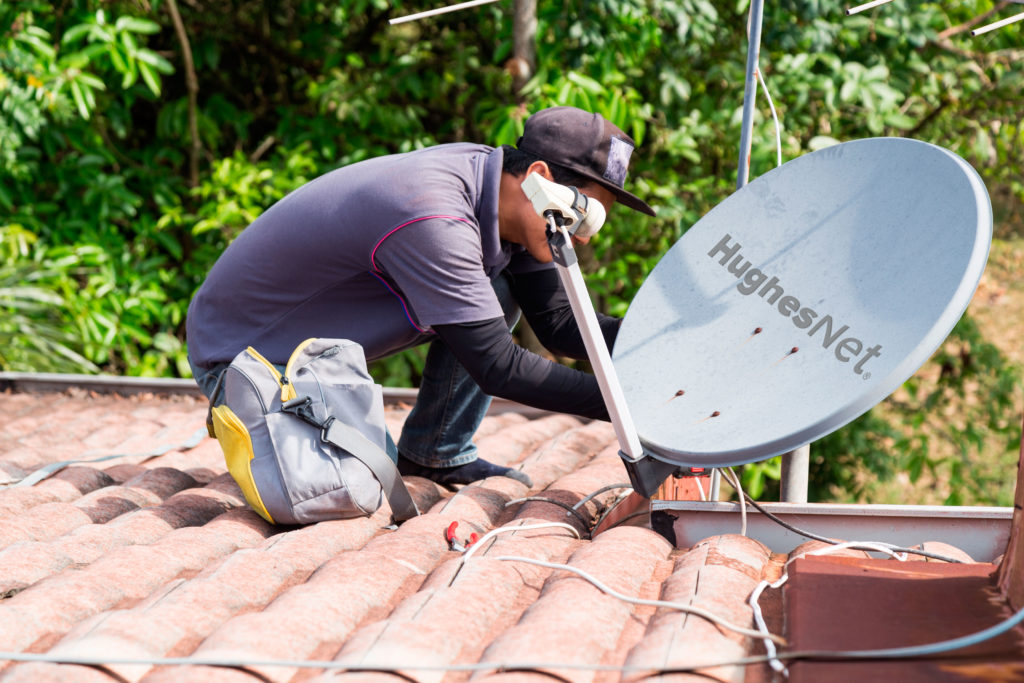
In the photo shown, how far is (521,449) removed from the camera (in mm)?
3156

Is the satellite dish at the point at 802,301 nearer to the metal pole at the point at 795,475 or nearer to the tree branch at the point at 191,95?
the metal pole at the point at 795,475

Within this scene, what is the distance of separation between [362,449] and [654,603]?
86 centimetres

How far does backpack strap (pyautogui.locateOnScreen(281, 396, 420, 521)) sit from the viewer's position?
2104 millimetres


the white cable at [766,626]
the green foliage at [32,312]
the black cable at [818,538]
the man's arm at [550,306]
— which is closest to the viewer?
the white cable at [766,626]

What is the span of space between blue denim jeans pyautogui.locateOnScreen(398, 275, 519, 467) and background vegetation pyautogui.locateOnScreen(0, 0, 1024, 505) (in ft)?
7.43

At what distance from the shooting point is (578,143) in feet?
7.48

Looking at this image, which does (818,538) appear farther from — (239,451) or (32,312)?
(32,312)

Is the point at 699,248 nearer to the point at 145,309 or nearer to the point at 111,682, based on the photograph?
the point at 111,682

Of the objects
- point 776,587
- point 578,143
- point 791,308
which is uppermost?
point 578,143

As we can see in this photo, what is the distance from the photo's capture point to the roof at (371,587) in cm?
130

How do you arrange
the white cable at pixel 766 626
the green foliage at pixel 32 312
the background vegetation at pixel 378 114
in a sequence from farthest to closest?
the green foliage at pixel 32 312 → the background vegetation at pixel 378 114 → the white cable at pixel 766 626

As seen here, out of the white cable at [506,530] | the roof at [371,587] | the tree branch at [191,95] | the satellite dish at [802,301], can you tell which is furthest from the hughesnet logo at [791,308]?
the tree branch at [191,95]

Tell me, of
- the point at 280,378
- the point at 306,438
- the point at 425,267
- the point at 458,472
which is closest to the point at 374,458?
the point at 306,438

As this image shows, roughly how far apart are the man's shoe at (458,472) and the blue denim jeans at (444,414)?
1 centimetres
